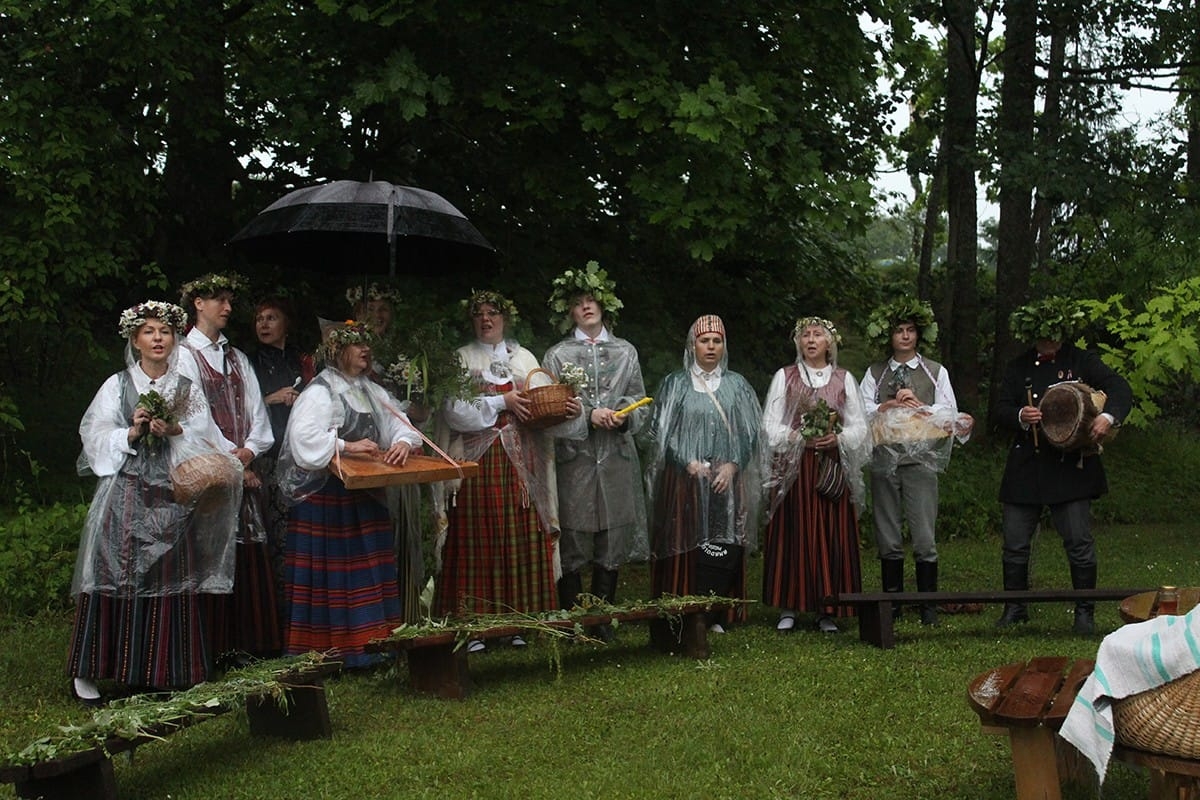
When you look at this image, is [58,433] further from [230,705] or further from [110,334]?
[230,705]

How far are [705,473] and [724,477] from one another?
0.35 ft

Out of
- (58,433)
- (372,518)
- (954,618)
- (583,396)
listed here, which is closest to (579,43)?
(583,396)

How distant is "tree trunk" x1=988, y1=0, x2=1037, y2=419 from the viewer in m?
11.0

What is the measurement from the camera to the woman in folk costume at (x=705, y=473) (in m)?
6.96

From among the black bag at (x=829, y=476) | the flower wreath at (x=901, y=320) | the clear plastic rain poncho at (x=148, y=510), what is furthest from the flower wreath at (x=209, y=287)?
the flower wreath at (x=901, y=320)

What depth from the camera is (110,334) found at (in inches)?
402

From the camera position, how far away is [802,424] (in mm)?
7012

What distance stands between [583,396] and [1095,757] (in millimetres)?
3975

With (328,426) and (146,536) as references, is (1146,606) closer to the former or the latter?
(328,426)

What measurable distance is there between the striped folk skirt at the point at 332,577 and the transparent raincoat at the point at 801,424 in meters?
2.39

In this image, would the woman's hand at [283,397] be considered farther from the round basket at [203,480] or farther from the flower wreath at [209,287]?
the round basket at [203,480]

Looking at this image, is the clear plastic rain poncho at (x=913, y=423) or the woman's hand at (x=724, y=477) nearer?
the woman's hand at (x=724, y=477)

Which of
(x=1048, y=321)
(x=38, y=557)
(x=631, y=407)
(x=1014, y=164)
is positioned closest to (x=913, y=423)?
(x=1048, y=321)

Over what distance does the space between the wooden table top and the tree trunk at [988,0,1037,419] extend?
22.1ft
